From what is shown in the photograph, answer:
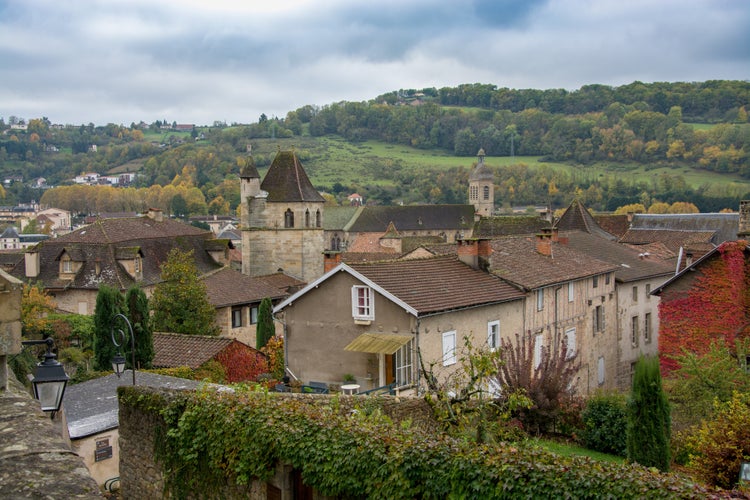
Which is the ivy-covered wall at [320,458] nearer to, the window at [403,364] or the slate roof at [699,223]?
the window at [403,364]

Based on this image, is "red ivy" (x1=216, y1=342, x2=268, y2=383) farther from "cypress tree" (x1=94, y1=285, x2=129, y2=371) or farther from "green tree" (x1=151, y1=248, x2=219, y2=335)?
"green tree" (x1=151, y1=248, x2=219, y2=335)

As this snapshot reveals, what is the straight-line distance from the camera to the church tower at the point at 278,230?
60188mm

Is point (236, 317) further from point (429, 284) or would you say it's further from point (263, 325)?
point (429, 284)

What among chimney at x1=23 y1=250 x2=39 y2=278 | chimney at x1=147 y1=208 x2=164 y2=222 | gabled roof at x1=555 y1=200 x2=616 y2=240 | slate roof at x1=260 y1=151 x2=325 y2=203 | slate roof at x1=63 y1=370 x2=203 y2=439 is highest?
slate roof at x1=260 y1=151 x2=325 y2=203

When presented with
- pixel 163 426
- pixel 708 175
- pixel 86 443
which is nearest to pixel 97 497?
pixel 163 426

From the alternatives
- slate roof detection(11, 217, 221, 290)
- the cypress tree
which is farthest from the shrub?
slate roof detection(11, 217, 221, 290)

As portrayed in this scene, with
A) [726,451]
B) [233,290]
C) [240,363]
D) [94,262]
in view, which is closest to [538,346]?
[240,363]

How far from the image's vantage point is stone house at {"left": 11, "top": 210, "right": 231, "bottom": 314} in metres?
43.0

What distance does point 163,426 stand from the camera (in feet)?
39.4

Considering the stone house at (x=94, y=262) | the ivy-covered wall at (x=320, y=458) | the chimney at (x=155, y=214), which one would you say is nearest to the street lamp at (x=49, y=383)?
the ivy-covered wall at (x=320, y=458)

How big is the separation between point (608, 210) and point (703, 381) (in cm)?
12916

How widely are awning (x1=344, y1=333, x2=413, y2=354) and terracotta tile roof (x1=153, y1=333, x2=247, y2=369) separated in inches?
271

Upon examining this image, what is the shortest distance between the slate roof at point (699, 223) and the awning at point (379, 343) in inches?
1827

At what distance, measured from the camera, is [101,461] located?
16.8 metres
